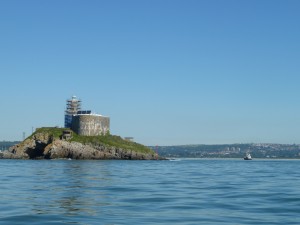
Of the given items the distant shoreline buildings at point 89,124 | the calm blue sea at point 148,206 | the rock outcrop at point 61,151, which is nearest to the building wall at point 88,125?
the distant shoreline buildings at point 89,124

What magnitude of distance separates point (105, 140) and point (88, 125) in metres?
9.07

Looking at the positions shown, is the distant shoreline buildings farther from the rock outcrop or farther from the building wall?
the rock outcrop

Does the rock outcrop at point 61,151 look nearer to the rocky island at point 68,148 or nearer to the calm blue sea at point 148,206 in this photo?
the rocky island at point 68,148

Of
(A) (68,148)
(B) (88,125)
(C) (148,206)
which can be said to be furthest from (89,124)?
(C) (148,206)

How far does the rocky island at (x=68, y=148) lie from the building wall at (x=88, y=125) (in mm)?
2743

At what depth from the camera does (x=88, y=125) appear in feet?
608

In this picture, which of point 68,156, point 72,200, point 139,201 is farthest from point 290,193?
point 68,156

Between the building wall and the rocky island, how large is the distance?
2743 mm

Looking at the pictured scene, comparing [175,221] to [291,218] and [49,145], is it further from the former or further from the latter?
[49,145]

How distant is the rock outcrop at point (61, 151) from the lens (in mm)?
172500

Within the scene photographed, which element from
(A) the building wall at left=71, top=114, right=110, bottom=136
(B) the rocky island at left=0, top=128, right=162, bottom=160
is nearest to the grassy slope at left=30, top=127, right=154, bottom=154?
(B) the rocky island at left=0, top=128, right=162, bottom=160

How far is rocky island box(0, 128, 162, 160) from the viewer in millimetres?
173000

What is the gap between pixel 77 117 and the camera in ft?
614

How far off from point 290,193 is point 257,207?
877 cm
